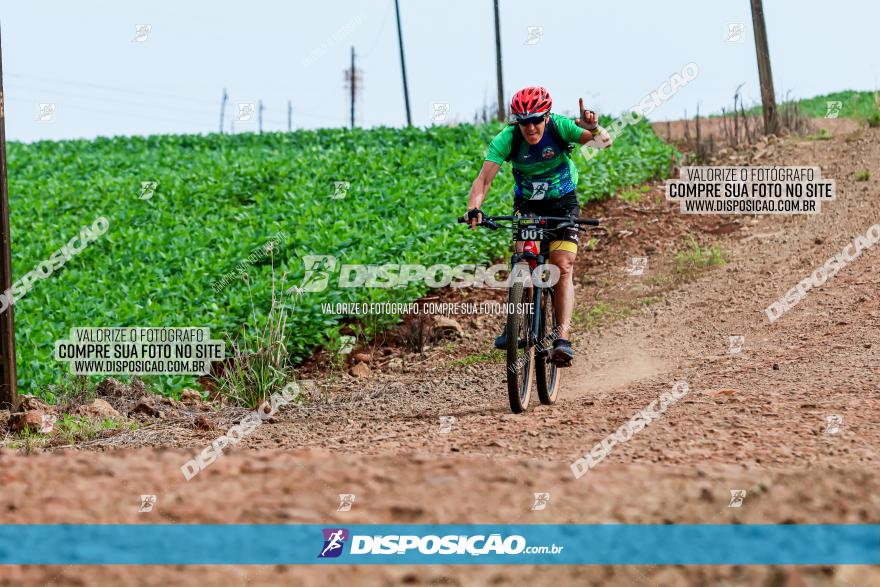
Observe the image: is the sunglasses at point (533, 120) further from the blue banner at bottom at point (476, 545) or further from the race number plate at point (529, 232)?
the blue banner at bottom at point (476, 545)

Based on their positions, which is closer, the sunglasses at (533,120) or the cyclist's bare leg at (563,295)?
the sunglasses at (533,120)

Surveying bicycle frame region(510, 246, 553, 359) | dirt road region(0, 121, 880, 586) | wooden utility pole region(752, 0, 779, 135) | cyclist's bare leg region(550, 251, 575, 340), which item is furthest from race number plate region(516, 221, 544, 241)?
wooden utility pole region(752, 0, 779, 135)

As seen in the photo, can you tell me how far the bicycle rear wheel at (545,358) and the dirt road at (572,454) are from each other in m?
0.19

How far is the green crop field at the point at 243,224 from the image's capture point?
12.3m

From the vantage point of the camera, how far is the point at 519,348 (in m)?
6.92

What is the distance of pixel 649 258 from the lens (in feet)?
43.9

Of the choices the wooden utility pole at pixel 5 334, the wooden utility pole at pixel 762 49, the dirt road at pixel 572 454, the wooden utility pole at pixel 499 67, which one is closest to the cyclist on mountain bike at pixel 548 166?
the dirt road at pixel 572 454

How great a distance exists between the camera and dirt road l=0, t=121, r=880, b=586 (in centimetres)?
398

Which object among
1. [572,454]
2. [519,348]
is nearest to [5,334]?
[519,348]

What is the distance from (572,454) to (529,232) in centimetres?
204

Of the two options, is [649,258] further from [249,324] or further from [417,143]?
[417,143]

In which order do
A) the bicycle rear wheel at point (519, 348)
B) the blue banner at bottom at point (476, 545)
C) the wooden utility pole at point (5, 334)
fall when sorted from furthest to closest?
the wooden utility pole at point (5, 334) < the bicycle rear wheel at point (519, 348) < the blue banner at bottom at point (476, 545)

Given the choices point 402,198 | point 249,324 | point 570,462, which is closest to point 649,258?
point 402,198

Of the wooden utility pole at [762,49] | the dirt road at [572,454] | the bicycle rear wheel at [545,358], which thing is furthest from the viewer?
the wooden utility pole at [762,49]
